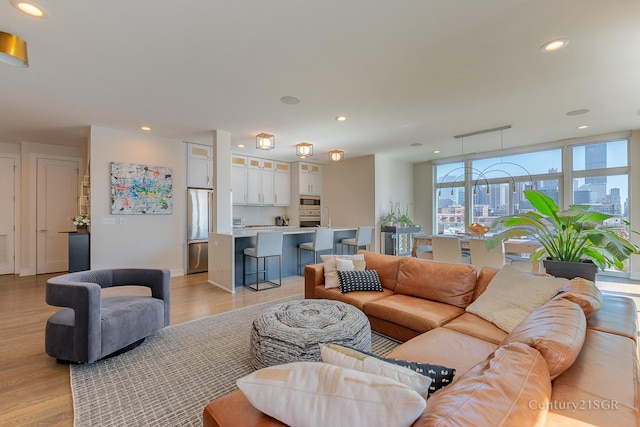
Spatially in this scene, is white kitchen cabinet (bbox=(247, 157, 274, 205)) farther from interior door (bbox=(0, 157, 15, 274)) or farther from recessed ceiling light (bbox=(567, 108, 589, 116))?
recessed ceiling light (bbox=(567, 108, 589, 116))

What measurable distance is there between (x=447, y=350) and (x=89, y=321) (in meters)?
2.60

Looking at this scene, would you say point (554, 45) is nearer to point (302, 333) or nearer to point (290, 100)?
point (290, 100)

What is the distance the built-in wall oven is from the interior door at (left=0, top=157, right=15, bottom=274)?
19.5ft

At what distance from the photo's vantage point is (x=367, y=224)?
702 centimetres

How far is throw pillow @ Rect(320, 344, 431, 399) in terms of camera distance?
0.92 metres

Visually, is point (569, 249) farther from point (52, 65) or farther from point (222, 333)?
point (52, 65)


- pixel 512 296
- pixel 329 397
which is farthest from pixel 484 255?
pixel 329 397

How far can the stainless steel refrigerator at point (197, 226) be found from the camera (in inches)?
226

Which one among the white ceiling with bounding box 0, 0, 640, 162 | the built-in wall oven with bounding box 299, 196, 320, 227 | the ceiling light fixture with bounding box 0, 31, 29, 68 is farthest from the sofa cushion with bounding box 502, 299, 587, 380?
the built-in wall oven with bounding box 299, 196, 320, 227

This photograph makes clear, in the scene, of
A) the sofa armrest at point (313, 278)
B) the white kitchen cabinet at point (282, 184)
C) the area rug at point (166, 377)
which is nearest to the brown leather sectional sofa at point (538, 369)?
the area rug at point (166, 377)

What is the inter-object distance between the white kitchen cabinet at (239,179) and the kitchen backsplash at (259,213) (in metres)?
0.50

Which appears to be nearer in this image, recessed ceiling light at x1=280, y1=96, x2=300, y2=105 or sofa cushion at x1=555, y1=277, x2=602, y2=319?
sofa cushion at x1=555, y1=277, x2=602, y2=319

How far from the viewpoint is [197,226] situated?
5.80 metres

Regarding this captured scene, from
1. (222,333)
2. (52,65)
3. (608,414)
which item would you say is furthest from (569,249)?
(52,65)
